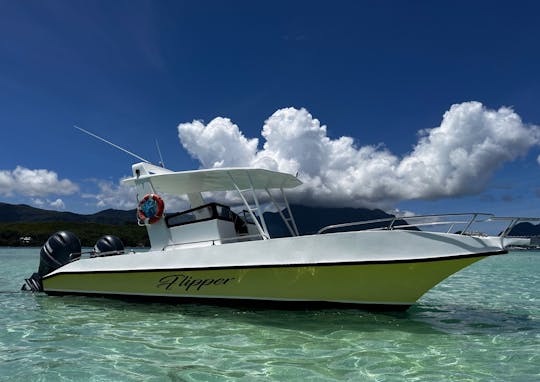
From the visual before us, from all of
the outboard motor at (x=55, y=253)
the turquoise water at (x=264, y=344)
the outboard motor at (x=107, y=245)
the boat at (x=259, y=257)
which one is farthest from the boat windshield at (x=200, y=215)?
the outboard motor at (x=55, y=253)

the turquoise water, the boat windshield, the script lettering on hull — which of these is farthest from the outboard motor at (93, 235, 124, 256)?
the script lettering on hull

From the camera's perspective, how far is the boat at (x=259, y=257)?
22.9 feet

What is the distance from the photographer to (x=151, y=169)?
→ 33.1 ft

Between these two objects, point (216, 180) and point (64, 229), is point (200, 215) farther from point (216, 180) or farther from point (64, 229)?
point (64, 229)

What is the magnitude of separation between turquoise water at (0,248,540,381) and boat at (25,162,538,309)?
41 cm

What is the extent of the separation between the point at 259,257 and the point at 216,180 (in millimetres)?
2477

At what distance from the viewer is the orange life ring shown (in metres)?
9.41

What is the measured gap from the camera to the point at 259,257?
25.2ft

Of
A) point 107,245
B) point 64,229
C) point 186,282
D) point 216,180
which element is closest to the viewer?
point 186,282

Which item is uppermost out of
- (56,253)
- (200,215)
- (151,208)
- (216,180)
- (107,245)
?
(216,180)

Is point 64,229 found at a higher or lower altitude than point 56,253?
higher

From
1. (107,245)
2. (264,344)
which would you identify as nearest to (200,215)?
(107,245)

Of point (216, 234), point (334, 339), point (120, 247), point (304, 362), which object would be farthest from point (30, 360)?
point (120, 247)

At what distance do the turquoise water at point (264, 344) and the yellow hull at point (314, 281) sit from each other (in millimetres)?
324
